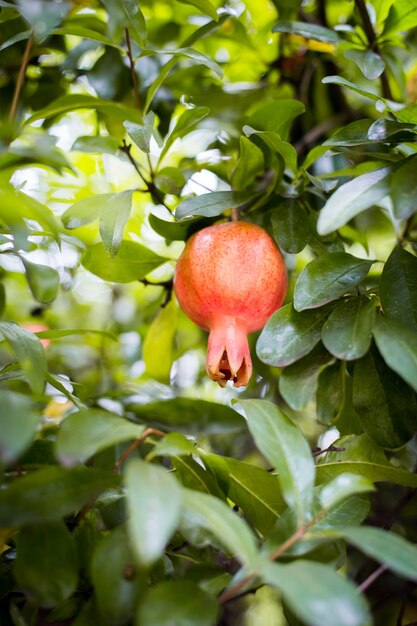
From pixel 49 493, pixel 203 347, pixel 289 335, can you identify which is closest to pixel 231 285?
pixel 289 335

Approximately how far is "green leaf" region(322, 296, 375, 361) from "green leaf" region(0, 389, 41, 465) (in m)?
0.30

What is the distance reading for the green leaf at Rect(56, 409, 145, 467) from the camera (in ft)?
1.52

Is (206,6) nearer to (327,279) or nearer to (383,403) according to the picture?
(327,279)

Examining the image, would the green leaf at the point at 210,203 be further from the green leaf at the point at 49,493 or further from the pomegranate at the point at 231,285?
the green leaf at the point at 49,493

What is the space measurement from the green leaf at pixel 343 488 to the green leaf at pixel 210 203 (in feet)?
1.20

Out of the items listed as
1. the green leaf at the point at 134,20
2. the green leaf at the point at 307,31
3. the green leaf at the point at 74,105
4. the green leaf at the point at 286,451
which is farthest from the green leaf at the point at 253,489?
the green leaf at the point at 307,31

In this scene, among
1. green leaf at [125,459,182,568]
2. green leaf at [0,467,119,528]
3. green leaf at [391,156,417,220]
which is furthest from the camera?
green leaf at [391,156,417,220]

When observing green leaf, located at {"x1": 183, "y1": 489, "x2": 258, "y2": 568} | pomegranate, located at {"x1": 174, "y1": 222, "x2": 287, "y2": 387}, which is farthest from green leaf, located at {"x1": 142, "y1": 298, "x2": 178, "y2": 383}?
green leaf, located at {"x1": 183, "y1": 489, "x2": 258, "y2": 568}

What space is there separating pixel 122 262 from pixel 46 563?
45 centimetres

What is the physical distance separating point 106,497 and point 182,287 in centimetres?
26

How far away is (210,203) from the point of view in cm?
75

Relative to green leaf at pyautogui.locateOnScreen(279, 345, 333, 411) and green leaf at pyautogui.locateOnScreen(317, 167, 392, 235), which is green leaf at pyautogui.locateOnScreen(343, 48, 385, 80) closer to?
green leaf at pyautogui.locateOnScreen(317, 167, 392, 235)

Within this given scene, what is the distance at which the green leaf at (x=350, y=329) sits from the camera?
1.95 ft

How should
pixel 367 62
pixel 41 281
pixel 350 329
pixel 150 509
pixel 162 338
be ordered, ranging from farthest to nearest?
pixel 162 338 → pixel 367 62 → pixel 41 281 → pixel 350 329 → pixel 150 509
